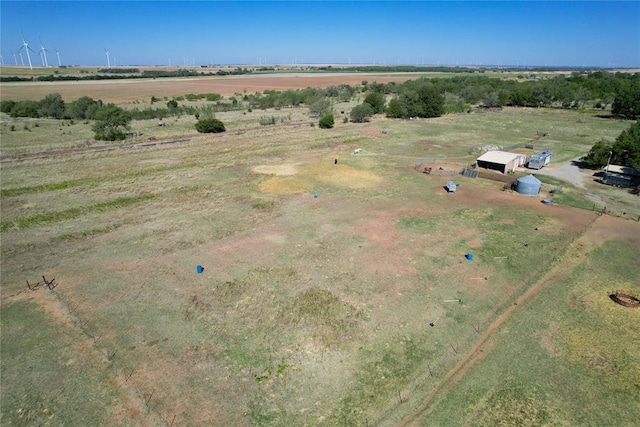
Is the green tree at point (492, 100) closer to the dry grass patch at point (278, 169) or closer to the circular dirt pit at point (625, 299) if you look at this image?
the dry grass patch at point (278, 169)

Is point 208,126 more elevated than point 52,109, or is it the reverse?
point 52,109

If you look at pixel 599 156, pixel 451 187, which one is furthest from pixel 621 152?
pixel 451 187

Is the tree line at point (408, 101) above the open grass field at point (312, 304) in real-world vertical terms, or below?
above

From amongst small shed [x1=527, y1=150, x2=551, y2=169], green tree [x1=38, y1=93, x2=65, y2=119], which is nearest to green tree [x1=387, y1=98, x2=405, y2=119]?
small shed [x1=527, y1=150, x2=551, y2=169]

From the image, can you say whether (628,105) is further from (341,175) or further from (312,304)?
(312,304)

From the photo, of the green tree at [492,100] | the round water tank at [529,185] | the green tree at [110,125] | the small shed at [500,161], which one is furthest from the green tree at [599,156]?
the green tree at [110,125]

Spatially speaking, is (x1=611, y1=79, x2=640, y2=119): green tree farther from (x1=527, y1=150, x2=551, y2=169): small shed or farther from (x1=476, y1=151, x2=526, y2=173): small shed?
(x1=476, y1=151, x2=526, y2=173): small shed
